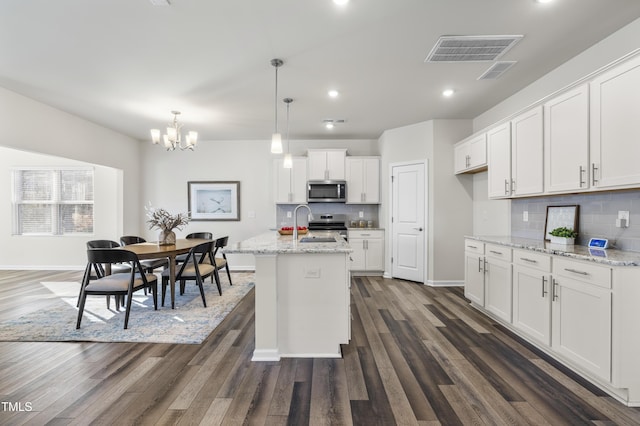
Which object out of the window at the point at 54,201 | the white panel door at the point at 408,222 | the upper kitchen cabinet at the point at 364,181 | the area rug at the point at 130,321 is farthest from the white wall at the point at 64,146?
the white panel door at the point at 408,222

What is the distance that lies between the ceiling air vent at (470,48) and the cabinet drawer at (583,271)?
190cm

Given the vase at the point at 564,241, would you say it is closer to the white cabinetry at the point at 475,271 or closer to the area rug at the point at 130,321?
the white cabinetry at the point at 475,271

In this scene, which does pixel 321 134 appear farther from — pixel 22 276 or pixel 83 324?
pixel 22 276

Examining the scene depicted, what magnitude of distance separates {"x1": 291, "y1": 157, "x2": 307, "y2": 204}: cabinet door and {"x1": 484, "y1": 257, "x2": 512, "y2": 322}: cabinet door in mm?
3367

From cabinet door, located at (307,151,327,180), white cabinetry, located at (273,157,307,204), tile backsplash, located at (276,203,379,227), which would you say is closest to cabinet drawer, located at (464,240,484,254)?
tile backsplash, located at (276,203,379,227)

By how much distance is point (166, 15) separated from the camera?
216 centimetres

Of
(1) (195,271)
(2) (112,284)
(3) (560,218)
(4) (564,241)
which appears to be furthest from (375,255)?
(2) (112,284)

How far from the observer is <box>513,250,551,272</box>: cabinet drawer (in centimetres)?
236

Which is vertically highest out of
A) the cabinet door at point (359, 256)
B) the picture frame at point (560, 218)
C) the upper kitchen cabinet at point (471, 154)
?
the upper kitchen cabinet at point (471, 154)

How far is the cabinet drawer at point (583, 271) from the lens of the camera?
186 centimetres

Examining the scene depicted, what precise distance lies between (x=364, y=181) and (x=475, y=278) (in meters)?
2.68

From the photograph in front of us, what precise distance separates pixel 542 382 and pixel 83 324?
4.31m

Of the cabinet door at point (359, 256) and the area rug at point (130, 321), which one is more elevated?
the cabinet door at point (359, 256)

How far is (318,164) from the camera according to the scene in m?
5.49
